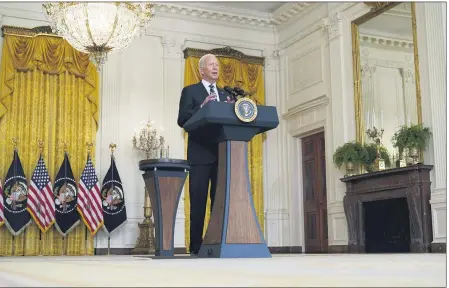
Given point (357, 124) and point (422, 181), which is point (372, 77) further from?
point (422, 181)

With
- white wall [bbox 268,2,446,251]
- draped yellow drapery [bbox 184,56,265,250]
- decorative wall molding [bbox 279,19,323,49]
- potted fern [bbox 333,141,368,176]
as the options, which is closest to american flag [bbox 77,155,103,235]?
draped yellow drapery [bbox 184,56,265,250]

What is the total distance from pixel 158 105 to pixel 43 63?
1811 millimetres


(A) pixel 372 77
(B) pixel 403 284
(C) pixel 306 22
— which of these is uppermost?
(C) pixel 306 22

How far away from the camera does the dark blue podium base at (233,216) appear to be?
10.4 ft

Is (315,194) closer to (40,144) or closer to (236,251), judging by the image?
(40,144)

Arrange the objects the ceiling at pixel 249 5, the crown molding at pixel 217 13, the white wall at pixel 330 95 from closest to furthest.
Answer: the white wall at pixel 330 95 → the crown molding at pixel 217 13 → the ceiling at pixel 249 5

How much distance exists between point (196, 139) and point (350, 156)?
14.3 feet

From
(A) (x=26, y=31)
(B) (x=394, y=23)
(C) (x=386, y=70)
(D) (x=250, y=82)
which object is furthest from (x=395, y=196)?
(A) (x=26, y=31)

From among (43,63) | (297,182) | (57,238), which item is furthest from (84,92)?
(297,182)

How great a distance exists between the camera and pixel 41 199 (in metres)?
7.91

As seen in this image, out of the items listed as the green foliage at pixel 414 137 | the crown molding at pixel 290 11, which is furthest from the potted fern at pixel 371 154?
the crown molding at pixel 290 11

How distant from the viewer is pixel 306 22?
369 inches

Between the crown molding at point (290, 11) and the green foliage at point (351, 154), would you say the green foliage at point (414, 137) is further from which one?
the crown molding at point (290, 11)

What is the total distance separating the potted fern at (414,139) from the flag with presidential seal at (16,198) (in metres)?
4.87
